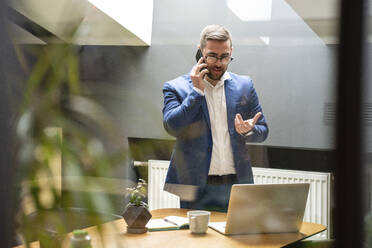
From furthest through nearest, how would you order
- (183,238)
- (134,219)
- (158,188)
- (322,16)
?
(183,238) < (158,188) < (134,219) < (322,16)

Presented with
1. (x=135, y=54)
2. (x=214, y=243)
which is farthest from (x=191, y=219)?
(x=135, y=54)

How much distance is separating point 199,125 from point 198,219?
0.91 feet

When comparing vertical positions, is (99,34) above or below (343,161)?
above

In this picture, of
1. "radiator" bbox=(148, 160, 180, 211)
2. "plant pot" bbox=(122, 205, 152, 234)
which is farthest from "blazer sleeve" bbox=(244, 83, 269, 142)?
"plant pot" bbox=(122, 205, 152, 234)

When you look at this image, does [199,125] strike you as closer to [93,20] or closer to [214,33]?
[214,33]

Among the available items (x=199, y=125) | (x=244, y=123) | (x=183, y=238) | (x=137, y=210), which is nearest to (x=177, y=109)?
(x=199, y=125)

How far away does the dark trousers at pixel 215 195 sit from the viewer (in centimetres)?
117

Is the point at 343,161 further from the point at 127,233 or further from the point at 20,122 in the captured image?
the point at 20,122

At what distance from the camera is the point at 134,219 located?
0.99m

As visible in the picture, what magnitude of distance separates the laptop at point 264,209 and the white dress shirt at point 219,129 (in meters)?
0.07

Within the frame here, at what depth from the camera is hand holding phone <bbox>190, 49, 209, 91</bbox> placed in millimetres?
1160

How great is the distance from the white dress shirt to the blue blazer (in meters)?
0.01

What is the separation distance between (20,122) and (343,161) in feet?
2.13

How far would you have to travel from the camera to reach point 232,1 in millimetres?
1115
